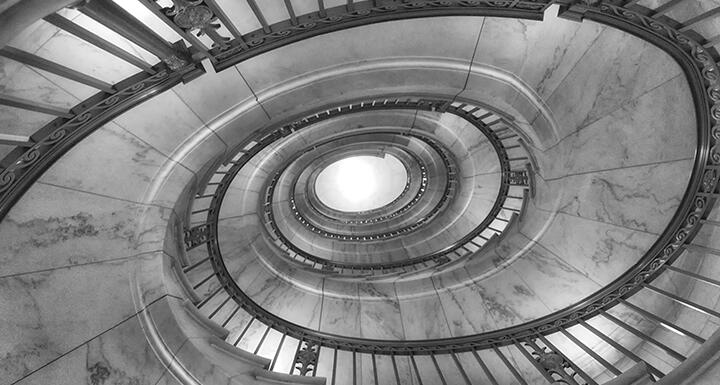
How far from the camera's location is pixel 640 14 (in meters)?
2.89

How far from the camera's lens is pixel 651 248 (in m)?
4.31

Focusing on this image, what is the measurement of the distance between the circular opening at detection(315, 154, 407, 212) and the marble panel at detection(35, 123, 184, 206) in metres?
8.59

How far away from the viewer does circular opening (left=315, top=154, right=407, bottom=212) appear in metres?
12.1

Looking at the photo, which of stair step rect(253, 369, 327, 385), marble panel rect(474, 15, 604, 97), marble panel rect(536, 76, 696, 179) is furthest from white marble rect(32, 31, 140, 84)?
marble panel rect(536, 76, 696, 179)

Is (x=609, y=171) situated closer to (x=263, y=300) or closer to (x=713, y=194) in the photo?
(x=713, y=194)

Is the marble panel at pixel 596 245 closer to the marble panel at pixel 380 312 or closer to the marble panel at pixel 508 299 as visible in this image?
the marble panel at pixel 508 299

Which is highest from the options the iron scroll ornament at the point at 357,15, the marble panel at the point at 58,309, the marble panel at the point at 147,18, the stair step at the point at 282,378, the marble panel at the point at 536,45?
the marble panel at the point at 536,45

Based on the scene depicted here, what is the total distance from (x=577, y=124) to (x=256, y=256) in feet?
19.7

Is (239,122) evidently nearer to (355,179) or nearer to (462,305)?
(462,305)

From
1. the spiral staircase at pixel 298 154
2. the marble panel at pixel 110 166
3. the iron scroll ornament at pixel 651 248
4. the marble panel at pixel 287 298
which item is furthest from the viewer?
the marble panel at pixel 287 298

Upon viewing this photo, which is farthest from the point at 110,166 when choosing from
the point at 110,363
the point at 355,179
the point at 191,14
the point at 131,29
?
the point at 355,179

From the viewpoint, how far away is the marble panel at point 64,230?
A: 101 inches

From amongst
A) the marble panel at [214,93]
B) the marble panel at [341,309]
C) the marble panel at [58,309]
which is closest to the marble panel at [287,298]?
the marble panel at [341,309]

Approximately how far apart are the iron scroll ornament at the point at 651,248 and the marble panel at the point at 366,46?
98cm
